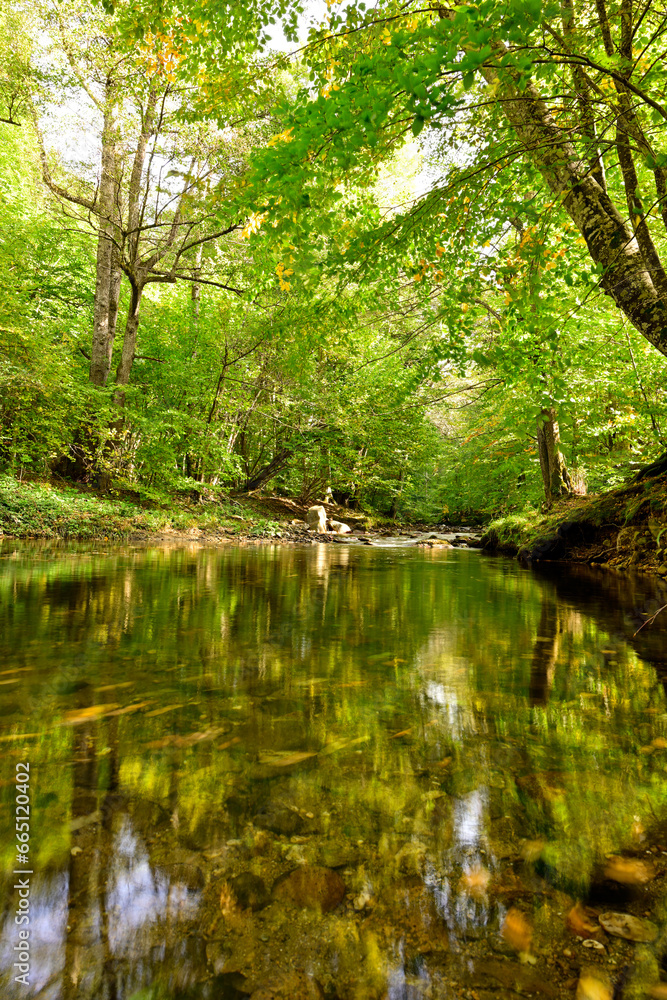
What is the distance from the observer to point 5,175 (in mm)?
15336

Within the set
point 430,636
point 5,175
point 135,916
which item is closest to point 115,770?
point 135,916

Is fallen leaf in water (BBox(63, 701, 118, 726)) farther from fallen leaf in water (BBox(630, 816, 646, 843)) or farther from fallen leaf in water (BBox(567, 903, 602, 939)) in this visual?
fallen leaf in water (BBox(630, 816, 646, 843))

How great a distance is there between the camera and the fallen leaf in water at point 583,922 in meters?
0.85

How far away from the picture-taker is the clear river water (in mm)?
776

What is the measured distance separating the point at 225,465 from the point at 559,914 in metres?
15.1

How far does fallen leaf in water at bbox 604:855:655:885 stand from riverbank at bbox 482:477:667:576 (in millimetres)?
6237

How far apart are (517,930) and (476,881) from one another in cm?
12

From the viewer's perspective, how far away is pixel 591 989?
74 cm

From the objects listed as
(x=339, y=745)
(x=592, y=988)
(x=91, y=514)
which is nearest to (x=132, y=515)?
(x=91, y=514)

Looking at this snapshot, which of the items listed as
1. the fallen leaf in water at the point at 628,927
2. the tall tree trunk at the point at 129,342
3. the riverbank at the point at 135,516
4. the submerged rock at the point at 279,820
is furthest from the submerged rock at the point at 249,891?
the tall tree trunk at the point at 129,342

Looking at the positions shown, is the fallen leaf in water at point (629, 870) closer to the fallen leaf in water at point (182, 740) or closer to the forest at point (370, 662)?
the forest at point (370, 662)

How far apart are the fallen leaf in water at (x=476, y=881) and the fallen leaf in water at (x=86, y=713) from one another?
1.26 meters

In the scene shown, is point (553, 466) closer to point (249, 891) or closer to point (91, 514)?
point (91, 514)

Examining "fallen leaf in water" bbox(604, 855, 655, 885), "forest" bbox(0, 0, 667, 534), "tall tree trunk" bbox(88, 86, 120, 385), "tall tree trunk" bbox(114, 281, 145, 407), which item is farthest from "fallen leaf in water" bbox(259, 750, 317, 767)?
"tall tree trunk" bbox(88, 86, 120, 385)
